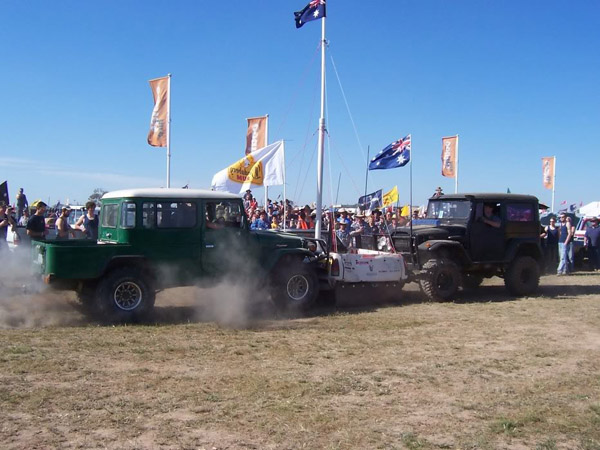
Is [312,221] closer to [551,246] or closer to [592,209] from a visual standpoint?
[551,246]

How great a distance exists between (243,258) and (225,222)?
2.29ft

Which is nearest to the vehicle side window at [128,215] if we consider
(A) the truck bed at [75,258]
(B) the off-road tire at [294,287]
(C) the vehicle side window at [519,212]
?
(A) the truck bed at [75,258]

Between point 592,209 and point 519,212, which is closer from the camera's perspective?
point 519,212

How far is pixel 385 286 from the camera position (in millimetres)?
11414

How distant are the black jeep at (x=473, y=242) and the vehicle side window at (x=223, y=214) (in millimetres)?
3853

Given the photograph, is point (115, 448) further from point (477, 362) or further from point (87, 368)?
point (477, 362)

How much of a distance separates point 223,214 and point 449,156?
47.5 ft

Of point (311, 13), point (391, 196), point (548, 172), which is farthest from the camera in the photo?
point (548, 172)

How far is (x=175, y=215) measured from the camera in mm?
9555

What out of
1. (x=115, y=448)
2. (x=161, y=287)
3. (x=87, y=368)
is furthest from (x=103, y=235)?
(x=115, y=448)

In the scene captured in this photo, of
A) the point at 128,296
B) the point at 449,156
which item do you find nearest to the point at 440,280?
the point at 128,296

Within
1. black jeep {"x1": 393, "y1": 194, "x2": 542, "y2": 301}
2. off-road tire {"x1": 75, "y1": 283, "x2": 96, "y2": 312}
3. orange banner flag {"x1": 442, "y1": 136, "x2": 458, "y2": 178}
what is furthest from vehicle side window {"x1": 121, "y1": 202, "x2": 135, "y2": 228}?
orange banner flag {"x1": 442, "y1": 136, "x2": 458, "y2": 178}

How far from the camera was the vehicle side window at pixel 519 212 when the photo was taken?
492 inches

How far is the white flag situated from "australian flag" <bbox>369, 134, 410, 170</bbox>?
8.18ft
